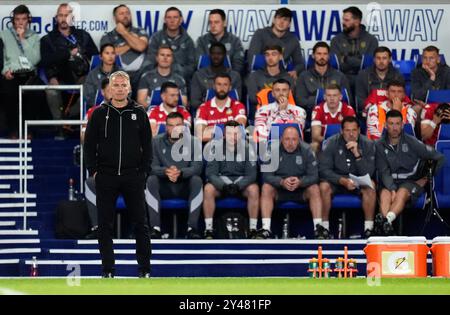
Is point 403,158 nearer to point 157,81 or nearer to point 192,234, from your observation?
point 192,234

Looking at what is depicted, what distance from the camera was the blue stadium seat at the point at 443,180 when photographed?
56.0 feet

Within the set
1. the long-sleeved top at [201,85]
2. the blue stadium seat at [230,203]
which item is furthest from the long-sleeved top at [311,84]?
the blue stadium seat at [230,203]

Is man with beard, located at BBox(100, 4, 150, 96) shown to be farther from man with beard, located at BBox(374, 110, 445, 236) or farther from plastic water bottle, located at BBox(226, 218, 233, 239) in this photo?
man with beard, located at BBox(374, 110, 445, 236)

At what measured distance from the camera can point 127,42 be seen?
1911 centimetres

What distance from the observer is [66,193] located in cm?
1780

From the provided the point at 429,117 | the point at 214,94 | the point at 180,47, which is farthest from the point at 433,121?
the point at 180,47

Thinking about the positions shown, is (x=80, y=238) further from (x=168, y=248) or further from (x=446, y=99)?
(x=446, y=99)

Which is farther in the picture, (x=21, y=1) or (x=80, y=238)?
(x=21, y=1)

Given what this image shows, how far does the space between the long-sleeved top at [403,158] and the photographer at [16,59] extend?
193 inches

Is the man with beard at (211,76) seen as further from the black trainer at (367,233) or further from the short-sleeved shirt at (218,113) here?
the black trainer at (367,233)

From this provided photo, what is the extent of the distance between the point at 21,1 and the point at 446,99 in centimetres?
637

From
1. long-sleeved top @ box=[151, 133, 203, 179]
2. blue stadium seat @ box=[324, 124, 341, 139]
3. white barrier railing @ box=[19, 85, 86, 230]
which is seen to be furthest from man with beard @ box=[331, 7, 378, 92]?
white barrier railing @ box=[19, 85, 86, 230]
